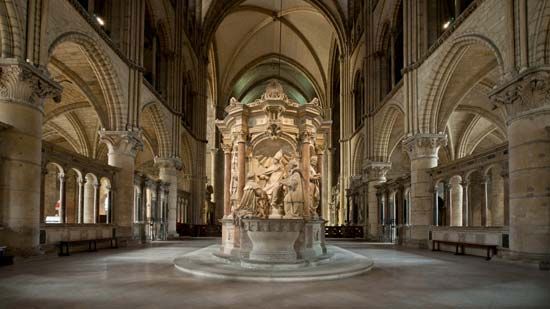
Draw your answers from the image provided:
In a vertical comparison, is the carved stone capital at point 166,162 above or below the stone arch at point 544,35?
below

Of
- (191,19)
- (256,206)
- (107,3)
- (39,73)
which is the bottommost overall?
(256,206)

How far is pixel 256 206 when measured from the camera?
10.8 meters

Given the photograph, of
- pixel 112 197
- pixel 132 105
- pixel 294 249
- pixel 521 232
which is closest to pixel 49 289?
pixel 294 249

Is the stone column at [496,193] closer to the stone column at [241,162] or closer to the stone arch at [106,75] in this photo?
the stone column at [241,162]

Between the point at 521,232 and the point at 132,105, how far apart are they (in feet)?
47.8

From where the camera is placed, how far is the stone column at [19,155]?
10117 mm

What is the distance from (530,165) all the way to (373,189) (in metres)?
15.3

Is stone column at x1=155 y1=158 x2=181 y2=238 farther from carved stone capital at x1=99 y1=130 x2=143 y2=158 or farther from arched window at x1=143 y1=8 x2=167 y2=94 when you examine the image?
carved stone capital at x1=99 y1=130 x2=143 y2=158

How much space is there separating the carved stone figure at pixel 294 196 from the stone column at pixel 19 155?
238 inches

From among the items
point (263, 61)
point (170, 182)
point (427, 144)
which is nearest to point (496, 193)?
point (427, 144)

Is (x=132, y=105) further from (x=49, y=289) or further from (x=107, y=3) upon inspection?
(x=49, y=289)

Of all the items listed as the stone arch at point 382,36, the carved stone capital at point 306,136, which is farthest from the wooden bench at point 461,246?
the stone arch at point 382,36


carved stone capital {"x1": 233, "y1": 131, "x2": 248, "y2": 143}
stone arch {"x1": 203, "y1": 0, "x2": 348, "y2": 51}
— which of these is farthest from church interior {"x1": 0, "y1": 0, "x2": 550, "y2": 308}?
stone arch {"x1": 203, "y1": 0, "x2": 348, "y2": 51}

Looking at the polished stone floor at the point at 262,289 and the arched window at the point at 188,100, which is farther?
the arched window at the point at 188,100
